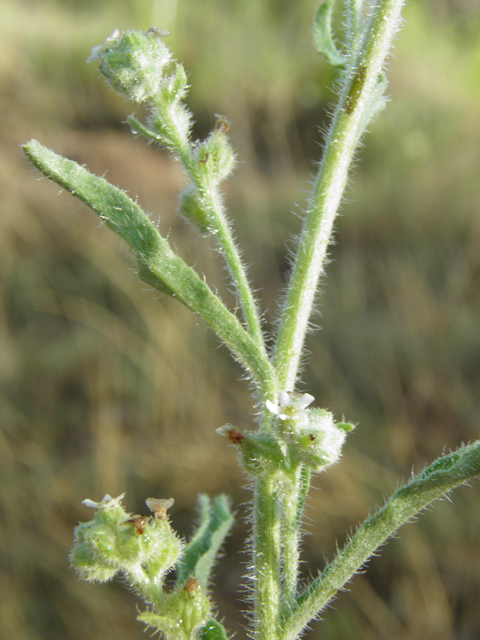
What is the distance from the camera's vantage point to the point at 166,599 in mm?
1267

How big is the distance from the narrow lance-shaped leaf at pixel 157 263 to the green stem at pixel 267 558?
26 cm

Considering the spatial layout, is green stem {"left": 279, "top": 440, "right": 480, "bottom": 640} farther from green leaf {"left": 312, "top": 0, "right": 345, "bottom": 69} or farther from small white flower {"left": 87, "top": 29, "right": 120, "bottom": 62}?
small white flower {"left": 87, "top": 29, "right": 120, "bottom": 62}

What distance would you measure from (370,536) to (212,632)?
50 cm

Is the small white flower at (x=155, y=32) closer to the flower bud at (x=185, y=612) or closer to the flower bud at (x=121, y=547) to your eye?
the flower bud at (x=121, y=547)

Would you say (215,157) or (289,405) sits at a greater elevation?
(215,157)

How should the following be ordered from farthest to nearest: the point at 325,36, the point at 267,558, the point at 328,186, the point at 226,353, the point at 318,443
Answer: the point at 226,353
the point at 325,36
the point at 328,186
the point at 267,558
the point at 318,443

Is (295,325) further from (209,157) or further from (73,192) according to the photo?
(73,192)

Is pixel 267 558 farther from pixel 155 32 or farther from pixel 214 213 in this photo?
pixel 155 32

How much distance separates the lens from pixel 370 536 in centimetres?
126

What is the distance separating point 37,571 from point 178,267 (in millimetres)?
6136

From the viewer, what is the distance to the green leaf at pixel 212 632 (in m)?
1.36

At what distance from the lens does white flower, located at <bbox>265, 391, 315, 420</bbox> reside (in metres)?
1.18

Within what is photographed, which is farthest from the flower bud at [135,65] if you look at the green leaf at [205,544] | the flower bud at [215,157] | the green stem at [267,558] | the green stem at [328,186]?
the green leaf at [205,544]

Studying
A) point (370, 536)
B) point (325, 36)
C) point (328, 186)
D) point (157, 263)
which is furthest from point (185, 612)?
point (325, 36)
